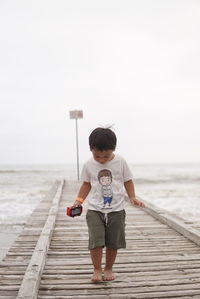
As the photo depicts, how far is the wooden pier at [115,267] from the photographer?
2844mm

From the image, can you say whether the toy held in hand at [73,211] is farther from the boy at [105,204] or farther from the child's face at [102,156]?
the child's face at [102,156]

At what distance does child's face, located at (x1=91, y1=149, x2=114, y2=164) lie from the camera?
→ 3.08 m

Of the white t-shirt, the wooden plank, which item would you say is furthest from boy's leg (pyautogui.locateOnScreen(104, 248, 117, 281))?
the wooden plank

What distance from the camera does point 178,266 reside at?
11.6ft

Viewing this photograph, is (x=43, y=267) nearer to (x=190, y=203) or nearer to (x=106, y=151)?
(x=106, y=151)

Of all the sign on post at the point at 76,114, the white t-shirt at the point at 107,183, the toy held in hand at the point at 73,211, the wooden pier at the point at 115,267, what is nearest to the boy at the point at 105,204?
the white t-shirt at the point at 107,183

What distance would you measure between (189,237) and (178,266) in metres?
1.36

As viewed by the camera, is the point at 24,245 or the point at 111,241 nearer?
the point at 111,241

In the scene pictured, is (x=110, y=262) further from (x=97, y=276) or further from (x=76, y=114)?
(x=76, y=114)

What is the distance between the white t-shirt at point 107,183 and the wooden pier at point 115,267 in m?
0.69

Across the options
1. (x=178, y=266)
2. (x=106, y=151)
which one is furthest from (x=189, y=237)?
(x=106, y=151)

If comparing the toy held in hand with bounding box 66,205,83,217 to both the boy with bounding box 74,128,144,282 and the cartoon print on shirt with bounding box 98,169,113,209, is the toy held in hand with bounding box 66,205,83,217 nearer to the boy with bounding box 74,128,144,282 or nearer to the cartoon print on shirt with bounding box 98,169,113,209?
the boy with bounding box 74,128,144,282

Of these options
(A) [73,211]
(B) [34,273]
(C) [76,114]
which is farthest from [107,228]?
(C) [76,114]

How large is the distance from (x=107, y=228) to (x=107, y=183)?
42cm
